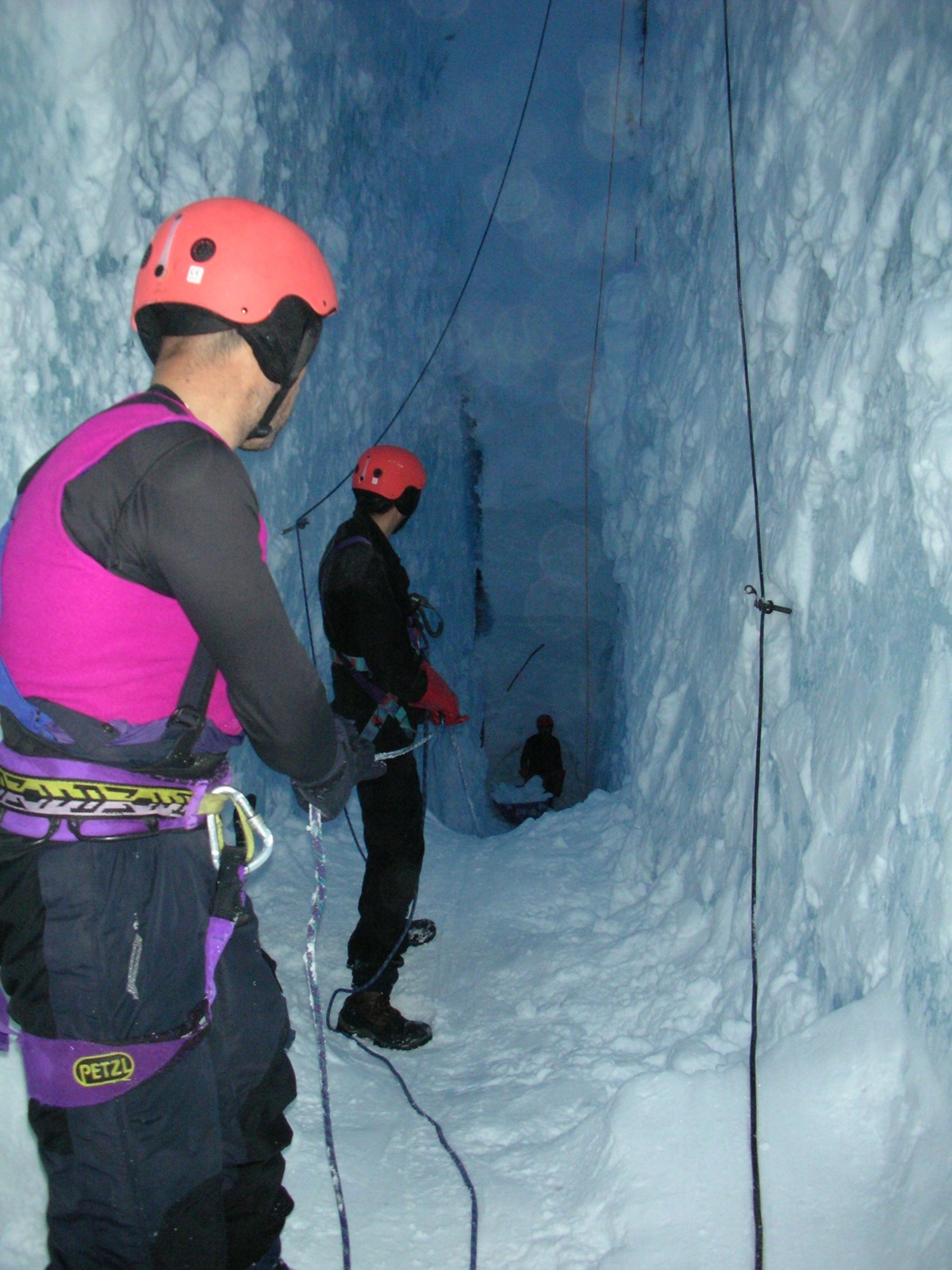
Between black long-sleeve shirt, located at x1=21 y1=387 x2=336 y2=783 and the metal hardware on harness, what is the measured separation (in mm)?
270

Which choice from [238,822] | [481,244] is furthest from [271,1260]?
[481,244]

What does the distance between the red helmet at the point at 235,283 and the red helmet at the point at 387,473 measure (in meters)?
1.60

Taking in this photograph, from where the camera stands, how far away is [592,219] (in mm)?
7020

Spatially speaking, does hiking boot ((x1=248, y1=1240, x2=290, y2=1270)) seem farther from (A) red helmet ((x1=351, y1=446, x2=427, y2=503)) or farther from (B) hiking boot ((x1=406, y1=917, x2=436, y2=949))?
(A) red helmet ((x1=351, y1=446, x2=427, y2=503))

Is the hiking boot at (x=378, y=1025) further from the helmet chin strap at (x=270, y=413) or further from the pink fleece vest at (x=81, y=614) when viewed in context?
the helmet chin strap at (x=270, y=413)

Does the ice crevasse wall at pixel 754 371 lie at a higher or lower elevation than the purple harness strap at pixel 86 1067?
higher

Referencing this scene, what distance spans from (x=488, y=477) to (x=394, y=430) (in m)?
2.71

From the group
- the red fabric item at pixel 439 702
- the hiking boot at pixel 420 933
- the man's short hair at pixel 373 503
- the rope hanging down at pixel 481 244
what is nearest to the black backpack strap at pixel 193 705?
the man's short hair at pixel 373 503

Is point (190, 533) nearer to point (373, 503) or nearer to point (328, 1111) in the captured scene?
point (328, 1111)

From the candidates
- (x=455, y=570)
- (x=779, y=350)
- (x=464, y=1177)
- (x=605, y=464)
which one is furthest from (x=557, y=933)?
(x=455, y=570)

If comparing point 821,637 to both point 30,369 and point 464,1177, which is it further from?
point 30,369

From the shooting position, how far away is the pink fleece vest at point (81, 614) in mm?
1146

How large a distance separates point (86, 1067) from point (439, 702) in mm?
2245

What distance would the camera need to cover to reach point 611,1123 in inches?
82.0
